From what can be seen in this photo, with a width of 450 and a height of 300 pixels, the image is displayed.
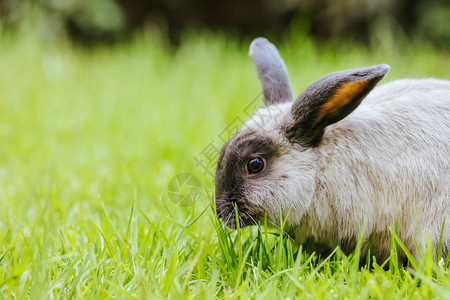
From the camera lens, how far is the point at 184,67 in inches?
284

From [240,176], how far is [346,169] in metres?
0.52

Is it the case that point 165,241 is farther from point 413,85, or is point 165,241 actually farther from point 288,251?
point 413,85

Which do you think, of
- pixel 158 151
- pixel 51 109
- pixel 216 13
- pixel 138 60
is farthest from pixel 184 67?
pixel 216 13

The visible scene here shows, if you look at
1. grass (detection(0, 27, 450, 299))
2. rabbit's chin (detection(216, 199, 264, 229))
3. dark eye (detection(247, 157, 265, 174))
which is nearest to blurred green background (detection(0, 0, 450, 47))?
grass (detection(0, 27, 450, 299))

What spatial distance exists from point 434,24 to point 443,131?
7.23m

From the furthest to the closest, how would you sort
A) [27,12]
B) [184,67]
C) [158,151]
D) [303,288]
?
[27,12] → [184,67] → [158,151] → [303,288]

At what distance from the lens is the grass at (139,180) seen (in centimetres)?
193

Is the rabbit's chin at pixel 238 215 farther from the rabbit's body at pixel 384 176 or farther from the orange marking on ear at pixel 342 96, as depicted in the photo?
the orange marking on ear at pixel 342 96

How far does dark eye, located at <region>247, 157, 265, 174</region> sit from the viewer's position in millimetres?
2480

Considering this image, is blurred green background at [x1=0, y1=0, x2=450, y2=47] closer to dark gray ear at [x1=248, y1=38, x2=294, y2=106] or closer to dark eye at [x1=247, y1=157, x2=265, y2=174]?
dark gray ear at [x1=248, y1=38, x2=294, y2=106]

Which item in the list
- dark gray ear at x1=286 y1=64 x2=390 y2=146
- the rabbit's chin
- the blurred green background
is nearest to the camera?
dark gray ear at x1=286 y1=64 x2=390 y2=146

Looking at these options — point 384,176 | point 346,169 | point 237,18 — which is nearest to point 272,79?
point 346,169

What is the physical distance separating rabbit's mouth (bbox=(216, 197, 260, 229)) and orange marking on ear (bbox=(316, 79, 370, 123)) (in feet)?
1.85

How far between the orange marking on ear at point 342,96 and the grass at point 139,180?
2.20 feet
